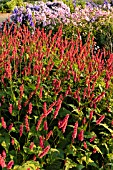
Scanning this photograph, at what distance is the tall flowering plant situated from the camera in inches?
129

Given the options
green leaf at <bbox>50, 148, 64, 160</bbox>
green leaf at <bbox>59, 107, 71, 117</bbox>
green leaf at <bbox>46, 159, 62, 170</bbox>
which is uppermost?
green leaf at <bbox>59, 107, 71, 117</bbox>

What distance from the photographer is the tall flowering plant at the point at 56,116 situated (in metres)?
3.28

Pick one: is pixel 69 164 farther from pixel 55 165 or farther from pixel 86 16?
pixel 86 16

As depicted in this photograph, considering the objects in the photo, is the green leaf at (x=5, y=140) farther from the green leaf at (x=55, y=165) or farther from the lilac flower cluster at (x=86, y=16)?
the lilac flower cluster at (x=86, y=16)

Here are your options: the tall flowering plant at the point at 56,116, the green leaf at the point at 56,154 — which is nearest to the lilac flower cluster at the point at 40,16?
the tall flowering plant at the point at 56,116

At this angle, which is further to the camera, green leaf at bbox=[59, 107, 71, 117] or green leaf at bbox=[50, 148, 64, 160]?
green leaf at bbox=[59, 107, 71, 117]

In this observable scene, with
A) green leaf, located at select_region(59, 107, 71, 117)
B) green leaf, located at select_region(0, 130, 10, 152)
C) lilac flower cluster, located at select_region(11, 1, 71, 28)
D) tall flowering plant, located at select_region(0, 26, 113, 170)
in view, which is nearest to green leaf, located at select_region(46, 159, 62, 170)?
A: tall flowering plant, located at select_region(0, 26, 113, 170)

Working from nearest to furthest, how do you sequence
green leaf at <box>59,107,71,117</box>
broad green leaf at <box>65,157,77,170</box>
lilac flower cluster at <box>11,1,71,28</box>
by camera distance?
broad green leaf at <box>65,157,77,170</box> → green leaf at <box>59,107,71,117</box> → lilac flower cluster at <box>11,1,71,28</box>

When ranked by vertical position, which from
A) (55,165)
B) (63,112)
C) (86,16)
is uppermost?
(63,112)

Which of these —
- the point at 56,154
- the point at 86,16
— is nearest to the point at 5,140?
the point at 56,154

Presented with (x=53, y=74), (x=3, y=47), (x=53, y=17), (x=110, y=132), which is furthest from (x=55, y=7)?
(x=110, y=132)

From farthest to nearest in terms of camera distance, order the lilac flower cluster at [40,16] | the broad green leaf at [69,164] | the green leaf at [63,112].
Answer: the lilac flower cluster at [40,16], the green leaf at [63,112], the broad green leaf at [69,164]

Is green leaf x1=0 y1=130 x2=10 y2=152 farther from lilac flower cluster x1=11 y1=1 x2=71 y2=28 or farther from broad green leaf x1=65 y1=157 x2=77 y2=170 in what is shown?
lilac flower cluster x1=11 y1=1 x2=71 y2=28

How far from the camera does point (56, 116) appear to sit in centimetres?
386
